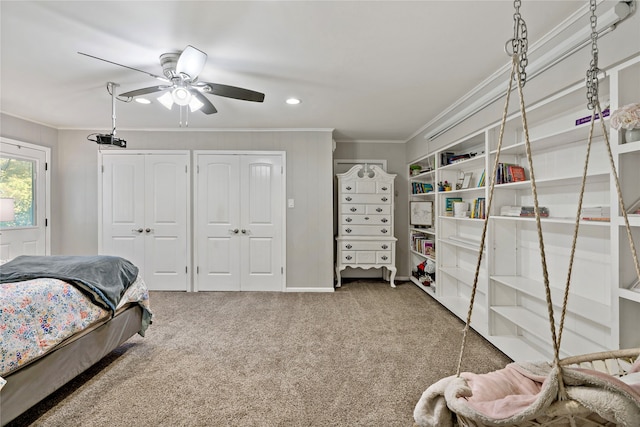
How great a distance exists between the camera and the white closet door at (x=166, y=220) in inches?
176

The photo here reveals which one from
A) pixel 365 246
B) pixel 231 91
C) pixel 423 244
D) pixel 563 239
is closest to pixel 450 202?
pixel 423 244

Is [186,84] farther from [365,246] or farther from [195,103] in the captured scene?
[365,246]

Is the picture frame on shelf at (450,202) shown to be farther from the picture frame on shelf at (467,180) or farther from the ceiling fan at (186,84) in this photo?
the ceiling fan at (186,84)

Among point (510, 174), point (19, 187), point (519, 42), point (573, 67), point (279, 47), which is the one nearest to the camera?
point (519, 42)

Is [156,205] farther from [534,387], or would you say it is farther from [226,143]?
[534,387]

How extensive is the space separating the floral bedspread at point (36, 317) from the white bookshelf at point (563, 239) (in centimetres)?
308

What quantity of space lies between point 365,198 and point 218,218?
2191mm

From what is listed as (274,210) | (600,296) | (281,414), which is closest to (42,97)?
(274,210)

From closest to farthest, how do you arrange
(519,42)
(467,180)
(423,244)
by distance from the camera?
1. (519,42)
2. (467,180)
3. (423,244)

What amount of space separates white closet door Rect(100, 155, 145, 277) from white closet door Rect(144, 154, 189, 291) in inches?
4.5

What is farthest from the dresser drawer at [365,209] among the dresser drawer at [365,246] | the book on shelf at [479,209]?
the book on shelf at [479,209]

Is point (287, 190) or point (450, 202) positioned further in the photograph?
point (287, 190)

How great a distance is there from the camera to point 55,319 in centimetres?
183

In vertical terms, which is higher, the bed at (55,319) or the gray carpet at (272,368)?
the bed at (55,319)
